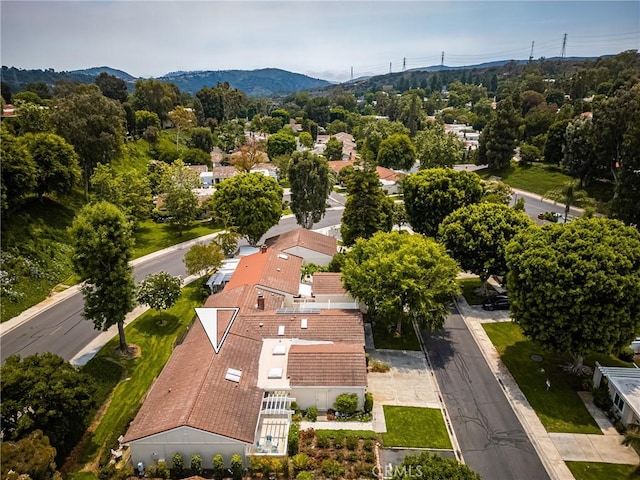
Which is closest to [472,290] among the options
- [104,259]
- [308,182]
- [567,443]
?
[567,443]

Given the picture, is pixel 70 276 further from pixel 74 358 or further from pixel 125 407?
pixel 125 407

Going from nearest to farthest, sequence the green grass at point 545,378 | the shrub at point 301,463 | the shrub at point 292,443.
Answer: the shrub at point 301,463, the shrub at point 292,443, the green grass at point 545,378

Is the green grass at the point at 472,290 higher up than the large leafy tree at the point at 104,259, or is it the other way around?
the large leafy tree at the point at 104,259

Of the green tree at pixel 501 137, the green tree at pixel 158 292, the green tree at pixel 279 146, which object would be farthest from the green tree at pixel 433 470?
the green tree at pixel 279 146

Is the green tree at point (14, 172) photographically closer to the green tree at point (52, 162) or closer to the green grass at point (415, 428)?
the green tree at point (52, 162)

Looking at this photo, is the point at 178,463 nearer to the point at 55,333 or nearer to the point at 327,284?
the point at 55,333
